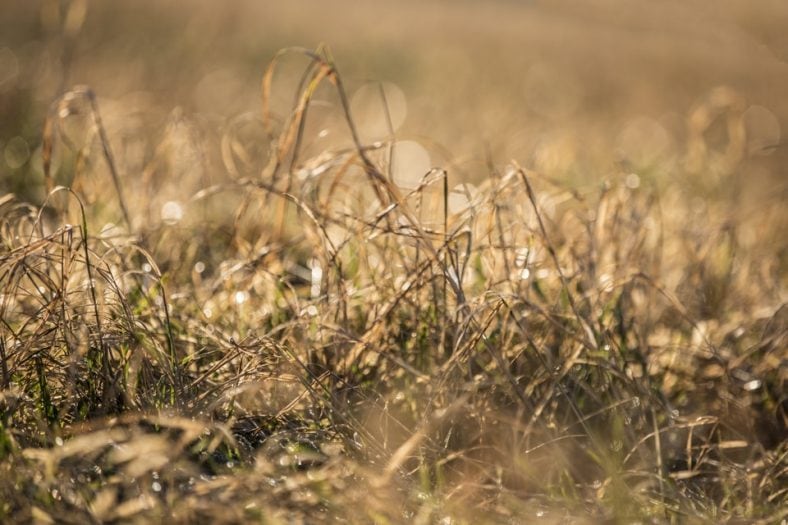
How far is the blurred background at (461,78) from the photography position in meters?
2.67

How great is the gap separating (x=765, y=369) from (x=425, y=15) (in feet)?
26.6

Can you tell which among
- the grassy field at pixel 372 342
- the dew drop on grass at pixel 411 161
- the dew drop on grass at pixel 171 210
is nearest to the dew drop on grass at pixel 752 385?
the grassy field at pixel 372 342

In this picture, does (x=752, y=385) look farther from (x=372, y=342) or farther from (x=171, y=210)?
(x=171, y=210)

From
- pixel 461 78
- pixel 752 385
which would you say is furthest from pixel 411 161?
pixel 752 385

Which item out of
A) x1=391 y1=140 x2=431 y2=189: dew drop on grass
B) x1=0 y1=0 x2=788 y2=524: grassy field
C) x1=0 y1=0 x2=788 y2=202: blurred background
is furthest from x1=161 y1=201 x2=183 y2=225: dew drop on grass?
x1=391 y1=140 x2=431 y2=189: dew drop on grass

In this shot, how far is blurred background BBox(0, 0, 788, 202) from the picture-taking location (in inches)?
105

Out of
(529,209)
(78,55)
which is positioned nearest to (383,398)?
(529,209)

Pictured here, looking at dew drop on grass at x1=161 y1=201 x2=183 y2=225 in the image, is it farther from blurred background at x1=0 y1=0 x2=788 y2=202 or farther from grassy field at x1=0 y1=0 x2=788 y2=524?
blurred background at x1=0 y1=0 x2=788 y2=202

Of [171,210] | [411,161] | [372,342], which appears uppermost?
[171,210]

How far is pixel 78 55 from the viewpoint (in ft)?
13.5

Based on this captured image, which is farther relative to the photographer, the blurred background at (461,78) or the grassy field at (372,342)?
the blurred background at (461,78)

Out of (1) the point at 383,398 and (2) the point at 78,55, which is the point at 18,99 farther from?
(1) the point at 383,398

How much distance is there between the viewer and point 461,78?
5898mm

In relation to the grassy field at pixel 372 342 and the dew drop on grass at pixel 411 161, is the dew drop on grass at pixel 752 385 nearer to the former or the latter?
the grassy field at pixel 372 342
